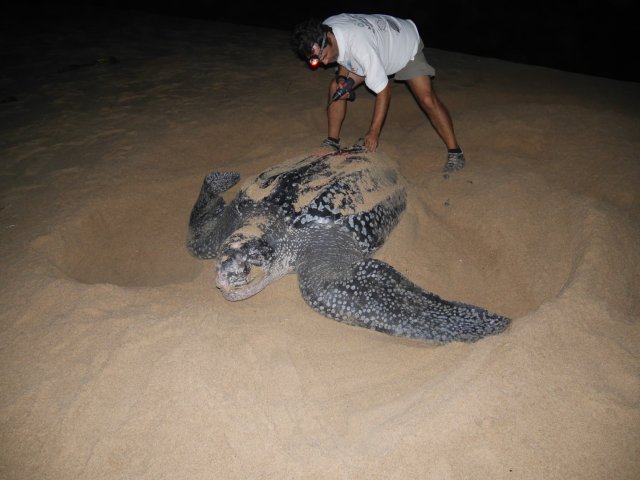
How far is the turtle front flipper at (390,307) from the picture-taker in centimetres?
172

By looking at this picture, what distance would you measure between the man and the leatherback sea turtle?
0.55m

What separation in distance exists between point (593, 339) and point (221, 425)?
1.63 metres

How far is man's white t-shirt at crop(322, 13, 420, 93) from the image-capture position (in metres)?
2.56

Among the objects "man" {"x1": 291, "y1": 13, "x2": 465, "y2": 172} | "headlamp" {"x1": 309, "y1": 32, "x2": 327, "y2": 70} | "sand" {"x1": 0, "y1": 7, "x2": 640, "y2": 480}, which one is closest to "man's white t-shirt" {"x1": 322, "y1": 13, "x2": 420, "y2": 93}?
"man" {"x1": 291, "y1": 13, "x2": 465, "y2": 172}

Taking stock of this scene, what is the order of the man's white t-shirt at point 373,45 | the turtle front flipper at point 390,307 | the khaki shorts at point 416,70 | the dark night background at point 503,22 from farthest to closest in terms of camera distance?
the dark night background at point 503,22, the khaki shorts at point 416,70, the man's white t-shirt at point 373,45, the turtle front flipper at point 390,307

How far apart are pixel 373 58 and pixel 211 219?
67.9 inches

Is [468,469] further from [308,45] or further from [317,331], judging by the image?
[308,45]

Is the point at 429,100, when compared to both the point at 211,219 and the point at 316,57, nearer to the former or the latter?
the point at 316,57

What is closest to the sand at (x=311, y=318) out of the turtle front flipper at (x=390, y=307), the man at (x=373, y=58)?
the turtle front flipper at (x=390, y=307)

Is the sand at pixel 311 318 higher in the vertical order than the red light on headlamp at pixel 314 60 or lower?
lower

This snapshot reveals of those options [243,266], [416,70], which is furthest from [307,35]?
[243,266]

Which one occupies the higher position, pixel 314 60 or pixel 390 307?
pixel 314 60

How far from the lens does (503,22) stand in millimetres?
13227

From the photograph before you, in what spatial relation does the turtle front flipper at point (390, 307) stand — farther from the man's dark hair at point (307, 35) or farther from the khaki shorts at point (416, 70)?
the khaki shorts at point (416, 70)
